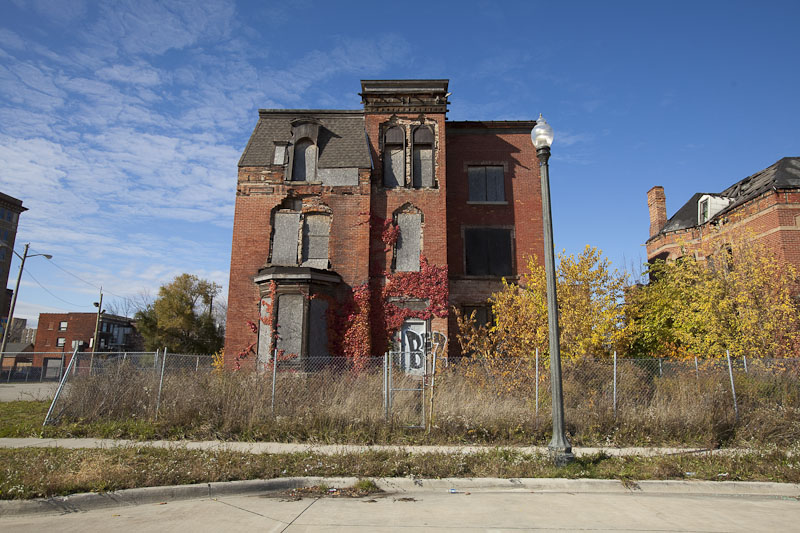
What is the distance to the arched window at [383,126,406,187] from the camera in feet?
67.6

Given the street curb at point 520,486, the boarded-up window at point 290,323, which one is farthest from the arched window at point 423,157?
the street curb at point 520,486

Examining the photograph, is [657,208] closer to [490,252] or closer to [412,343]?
[490,252]

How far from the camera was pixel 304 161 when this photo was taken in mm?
20594

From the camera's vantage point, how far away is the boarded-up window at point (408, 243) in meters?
19.6

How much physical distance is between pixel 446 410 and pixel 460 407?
0.31 m

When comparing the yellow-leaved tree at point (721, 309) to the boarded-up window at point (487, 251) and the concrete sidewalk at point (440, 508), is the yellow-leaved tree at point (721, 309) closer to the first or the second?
the boarded-up window at point (487, 251)

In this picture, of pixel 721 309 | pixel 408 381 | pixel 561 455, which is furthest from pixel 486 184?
pixel 561 455

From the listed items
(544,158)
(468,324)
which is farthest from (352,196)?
(544,158)

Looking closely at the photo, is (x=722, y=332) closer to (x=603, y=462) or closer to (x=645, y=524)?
(x=603, y=462)

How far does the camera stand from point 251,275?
62.8 ft

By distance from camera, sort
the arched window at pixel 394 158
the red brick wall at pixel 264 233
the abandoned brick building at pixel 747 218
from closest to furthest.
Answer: the red brick wall at pixel 264 233, the abandoned brick building at pixel 747 218, the arched window at pixel 394 158

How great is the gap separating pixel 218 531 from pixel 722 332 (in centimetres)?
1716

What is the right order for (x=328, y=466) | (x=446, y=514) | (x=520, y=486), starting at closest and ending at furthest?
(x=446, y=514) → (x=520, y=486) → (x=328, y=466)

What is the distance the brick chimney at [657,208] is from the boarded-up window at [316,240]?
2279 centimetres
